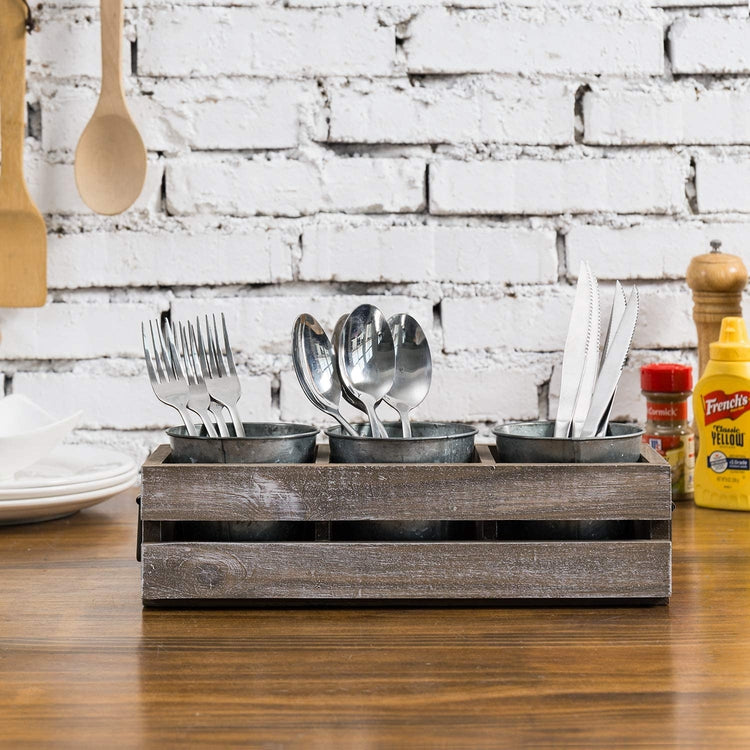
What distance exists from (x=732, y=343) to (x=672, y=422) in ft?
0.43

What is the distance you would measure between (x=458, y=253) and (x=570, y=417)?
0.47 meters

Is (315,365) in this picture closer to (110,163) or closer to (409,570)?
(409,570)

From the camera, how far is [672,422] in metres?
1.20

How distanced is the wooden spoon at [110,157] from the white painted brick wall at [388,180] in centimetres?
3

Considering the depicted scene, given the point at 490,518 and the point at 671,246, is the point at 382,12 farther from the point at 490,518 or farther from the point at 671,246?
the point at 490,518

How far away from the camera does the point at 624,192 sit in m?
1.31

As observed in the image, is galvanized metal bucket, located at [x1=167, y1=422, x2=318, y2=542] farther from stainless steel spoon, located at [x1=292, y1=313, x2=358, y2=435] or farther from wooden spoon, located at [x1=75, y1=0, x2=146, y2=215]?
wooden spoon, located at [x1=75, y1=0, x2=146, y2=215]

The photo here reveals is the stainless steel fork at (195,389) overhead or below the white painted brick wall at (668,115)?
below

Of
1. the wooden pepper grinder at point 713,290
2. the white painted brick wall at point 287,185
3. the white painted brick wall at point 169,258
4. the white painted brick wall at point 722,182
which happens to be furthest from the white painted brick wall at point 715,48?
the white painted brick wall at point 169,258

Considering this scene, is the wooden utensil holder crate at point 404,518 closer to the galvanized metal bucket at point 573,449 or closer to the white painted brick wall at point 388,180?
the galvanized metal bucket at point 573,449

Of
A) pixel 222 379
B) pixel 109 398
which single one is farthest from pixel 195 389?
pixel 109 398

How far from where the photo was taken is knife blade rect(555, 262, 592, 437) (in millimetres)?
895

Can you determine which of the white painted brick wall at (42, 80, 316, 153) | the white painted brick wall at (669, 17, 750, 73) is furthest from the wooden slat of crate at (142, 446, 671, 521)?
the white painted brick wall at (669, 17, 750, 73)

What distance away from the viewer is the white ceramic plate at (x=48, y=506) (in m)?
1.03
